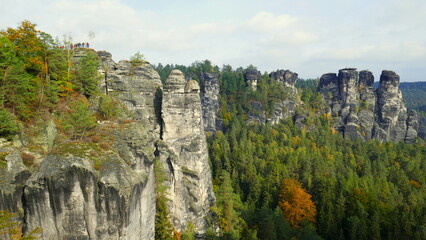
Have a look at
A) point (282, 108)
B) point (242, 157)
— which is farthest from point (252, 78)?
point (242, 157)

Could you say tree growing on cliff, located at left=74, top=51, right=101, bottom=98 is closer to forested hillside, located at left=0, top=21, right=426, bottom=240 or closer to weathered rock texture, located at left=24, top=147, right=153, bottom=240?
forested hillside, located at left=0, top=21, right=426, bottom=240

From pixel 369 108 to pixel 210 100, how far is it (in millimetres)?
48762

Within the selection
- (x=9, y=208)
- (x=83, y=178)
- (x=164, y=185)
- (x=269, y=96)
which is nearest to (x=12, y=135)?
(x=9, y=208)

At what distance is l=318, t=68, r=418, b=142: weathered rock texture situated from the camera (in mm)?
78375

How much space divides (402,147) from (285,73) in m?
40.6

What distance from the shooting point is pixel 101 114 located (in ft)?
76.9

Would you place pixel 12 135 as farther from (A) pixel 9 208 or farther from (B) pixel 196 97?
(B) pixel 196 97

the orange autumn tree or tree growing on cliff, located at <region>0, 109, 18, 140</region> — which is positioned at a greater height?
tree growing on cliff, located at <region>0, 109, 18, 140</region>

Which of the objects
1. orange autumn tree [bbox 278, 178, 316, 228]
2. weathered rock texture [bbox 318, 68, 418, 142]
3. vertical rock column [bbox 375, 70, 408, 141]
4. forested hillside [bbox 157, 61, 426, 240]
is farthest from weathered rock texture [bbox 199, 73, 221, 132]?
vertical rock column [bbox 375, 70, 408, 141]

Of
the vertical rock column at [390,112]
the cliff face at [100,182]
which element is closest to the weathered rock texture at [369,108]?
the vertical rock column at [390,112]

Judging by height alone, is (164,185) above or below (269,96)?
below

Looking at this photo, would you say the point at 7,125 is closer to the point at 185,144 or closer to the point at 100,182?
the point at 100,182

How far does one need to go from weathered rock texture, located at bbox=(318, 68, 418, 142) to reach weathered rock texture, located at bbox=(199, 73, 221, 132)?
3606 cm

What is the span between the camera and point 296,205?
37938 mm
